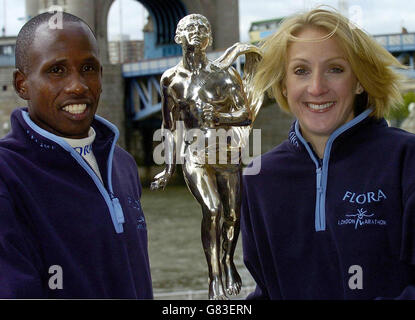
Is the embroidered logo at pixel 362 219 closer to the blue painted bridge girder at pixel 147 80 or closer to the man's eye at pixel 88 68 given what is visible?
the blue painted bridge girder at pixel 147 80

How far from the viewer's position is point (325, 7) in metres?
1.76

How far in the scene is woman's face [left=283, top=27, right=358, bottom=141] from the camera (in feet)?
5.63

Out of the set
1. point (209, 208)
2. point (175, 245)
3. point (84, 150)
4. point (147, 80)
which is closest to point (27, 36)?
point (84, 150)

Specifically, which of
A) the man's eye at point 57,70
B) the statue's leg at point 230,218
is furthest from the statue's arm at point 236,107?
the man's eye at point 57,70

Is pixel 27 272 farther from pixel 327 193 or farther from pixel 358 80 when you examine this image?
pixel 358 80

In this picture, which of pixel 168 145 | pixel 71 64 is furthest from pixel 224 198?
pixel 71 64

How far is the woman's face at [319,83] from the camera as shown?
1.71 meters

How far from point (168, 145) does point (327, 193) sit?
15.7 inches

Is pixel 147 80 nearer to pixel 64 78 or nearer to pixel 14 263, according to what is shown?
pixel 64 78

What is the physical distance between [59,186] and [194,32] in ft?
1.55

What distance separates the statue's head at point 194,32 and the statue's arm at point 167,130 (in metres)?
0.09

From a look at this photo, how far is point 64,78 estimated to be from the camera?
1.68 metres

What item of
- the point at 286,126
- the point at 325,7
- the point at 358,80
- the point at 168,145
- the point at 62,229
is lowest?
the point at 286,126

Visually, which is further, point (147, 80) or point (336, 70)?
point (147, 80)
